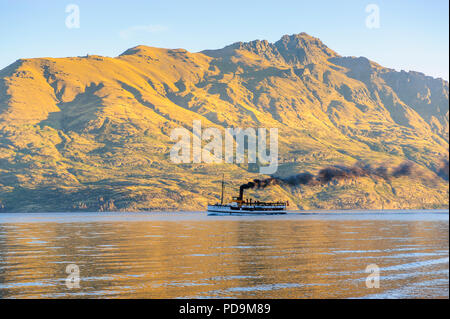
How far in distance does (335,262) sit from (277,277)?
1820 centimetres

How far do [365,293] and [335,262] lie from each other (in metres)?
25.7

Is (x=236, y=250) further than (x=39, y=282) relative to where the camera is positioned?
Yes

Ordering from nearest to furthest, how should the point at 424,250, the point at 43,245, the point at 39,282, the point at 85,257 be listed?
the point at 39,282
the point at 85,257
the point at 424,250
the point at 43,245

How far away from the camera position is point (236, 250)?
10288 cm

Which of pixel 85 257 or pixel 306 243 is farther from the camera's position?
pixel 306 243

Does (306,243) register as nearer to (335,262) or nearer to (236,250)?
(236,250)
